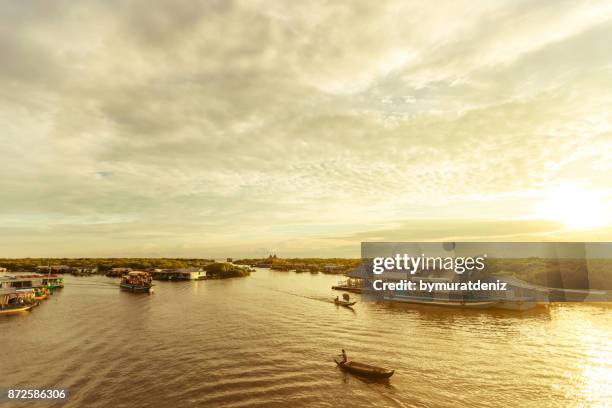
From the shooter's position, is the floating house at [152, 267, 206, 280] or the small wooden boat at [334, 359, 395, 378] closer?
the small wooden boat at [334, 359, 395, 378]

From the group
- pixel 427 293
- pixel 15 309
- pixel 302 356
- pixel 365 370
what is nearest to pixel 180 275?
pixel 15 309

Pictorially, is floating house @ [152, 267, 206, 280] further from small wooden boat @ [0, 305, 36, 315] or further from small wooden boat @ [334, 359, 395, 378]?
small wooden boat @ [334, 359, 395, 378]

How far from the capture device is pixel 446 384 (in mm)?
29234

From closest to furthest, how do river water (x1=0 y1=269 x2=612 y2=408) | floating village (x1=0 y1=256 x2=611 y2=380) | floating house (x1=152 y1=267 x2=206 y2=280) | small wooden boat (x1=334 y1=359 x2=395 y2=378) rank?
1. river water (x1=0 y1=269 x2=612 y2=408)
2. small wooden boat (x1=334 y1=359 x2=395 y2=378)
3. floating village (x1=0 y1=256 x2=611 y2=380)
4. floating house (x1=152 y1=267 x2=206 y2=280)

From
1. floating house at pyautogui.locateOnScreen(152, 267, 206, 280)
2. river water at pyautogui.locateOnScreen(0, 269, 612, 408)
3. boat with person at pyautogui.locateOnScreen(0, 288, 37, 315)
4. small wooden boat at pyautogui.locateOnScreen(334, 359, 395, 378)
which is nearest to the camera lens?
river water at pyautogui.locateOnScreen(0, 269, 612, 408)

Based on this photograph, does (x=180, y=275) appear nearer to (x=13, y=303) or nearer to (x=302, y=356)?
(x=13, y=303)

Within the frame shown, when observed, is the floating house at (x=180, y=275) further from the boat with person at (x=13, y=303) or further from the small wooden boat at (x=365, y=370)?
the small wooden boat at (x=365, y=370)

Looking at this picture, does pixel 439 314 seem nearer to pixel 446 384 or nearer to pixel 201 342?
pixel 446 384

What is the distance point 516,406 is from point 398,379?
928 cm

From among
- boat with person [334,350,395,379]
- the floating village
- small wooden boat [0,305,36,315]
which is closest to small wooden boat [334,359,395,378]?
boat with person [334,350,395,379]

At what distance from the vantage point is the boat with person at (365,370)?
3014cm

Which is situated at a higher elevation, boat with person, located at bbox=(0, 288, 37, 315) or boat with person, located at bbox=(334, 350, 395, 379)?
boat with person, located at bbox=(0, 288, 37, 315)

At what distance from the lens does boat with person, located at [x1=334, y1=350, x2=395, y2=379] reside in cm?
3014

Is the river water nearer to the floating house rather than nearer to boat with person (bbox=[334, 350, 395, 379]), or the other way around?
boat with person (bbox=[334, 350, 395, 379])
